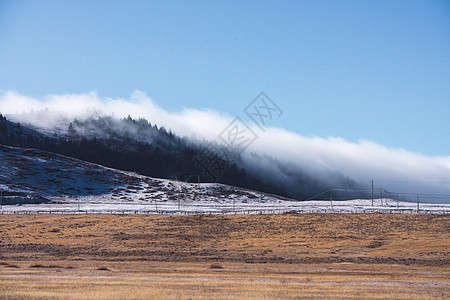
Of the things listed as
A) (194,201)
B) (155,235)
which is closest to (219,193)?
(194,201)

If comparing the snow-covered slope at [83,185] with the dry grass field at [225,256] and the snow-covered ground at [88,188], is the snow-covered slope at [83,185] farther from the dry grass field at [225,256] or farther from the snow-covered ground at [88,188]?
the dry grass field at [225,256]

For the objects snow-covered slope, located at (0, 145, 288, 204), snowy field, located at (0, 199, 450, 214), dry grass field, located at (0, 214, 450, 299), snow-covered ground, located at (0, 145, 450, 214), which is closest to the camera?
dry grass field, located at (0, 214, 450, 299)

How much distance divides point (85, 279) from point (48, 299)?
284 inches

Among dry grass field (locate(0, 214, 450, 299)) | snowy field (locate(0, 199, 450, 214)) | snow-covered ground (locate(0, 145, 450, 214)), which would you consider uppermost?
snow-covered ground (locate(0, 145, 450, 214))

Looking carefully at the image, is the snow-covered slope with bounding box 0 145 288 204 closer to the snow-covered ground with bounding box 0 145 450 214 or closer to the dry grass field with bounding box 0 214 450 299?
the snow-covered ground with bounding box 0 145 450 214

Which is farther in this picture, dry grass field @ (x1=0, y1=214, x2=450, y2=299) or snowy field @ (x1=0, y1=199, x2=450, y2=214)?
snowy field @ (x1=0, y1=199, x2=450, y2=214)

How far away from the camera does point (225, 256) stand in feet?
148

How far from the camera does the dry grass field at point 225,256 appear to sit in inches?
928

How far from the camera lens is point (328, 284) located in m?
25.6

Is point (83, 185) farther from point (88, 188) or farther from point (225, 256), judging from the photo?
point (225, 256)

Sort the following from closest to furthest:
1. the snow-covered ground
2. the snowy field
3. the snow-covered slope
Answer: the snowy field
the snow-covered ground
the snow-covered slope

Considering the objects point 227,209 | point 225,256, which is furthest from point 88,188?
point 225,256

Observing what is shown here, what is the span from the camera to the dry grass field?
77.4ft

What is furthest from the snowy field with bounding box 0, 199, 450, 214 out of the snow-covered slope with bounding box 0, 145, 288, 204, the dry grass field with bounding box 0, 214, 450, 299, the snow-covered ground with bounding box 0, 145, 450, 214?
the snow-covered slope with bounding box 0, 145, 288, 204
